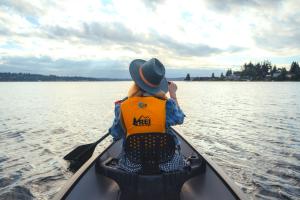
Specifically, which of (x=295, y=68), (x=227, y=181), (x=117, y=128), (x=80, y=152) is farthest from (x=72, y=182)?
(x=295, y=68)

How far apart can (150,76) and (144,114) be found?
0.54 m

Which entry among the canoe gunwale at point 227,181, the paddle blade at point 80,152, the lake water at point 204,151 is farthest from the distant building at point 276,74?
the canoe gunwale at point 227,181

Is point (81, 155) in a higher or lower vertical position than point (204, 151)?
higher

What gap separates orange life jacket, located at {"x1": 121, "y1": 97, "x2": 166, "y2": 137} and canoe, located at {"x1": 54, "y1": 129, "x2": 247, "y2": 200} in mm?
656

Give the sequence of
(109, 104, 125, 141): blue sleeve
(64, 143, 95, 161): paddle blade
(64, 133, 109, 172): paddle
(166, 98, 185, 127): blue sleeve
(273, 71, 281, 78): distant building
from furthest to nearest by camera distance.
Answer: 1. (273, 71, 281, 78): distant building
2. (64, 143, 95, 161): paddle blade
3. (64, 133, 109, 172): paddle
4. (109, 104, 125, 141): blue sleeve
5. (166, 98, 185, 127): blue sleeve

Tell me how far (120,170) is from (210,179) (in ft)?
5.53

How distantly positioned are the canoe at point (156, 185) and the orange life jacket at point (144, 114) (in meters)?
0.66

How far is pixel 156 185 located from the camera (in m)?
3.98

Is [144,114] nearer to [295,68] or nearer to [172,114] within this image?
[172,114]

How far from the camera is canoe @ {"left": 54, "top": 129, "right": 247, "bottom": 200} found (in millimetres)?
3971

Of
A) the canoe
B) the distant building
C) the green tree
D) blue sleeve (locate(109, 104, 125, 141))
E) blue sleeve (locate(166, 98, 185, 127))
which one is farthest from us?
the distant building

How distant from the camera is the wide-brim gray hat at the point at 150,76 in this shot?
13.2 feet

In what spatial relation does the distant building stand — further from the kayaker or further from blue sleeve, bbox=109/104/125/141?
blue sleeve, bbox=109/104/125/141

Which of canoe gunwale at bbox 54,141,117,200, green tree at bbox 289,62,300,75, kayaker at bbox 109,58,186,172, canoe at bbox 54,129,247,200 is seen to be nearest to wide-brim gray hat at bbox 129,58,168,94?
kayaker at bbox 109,58,186,172
